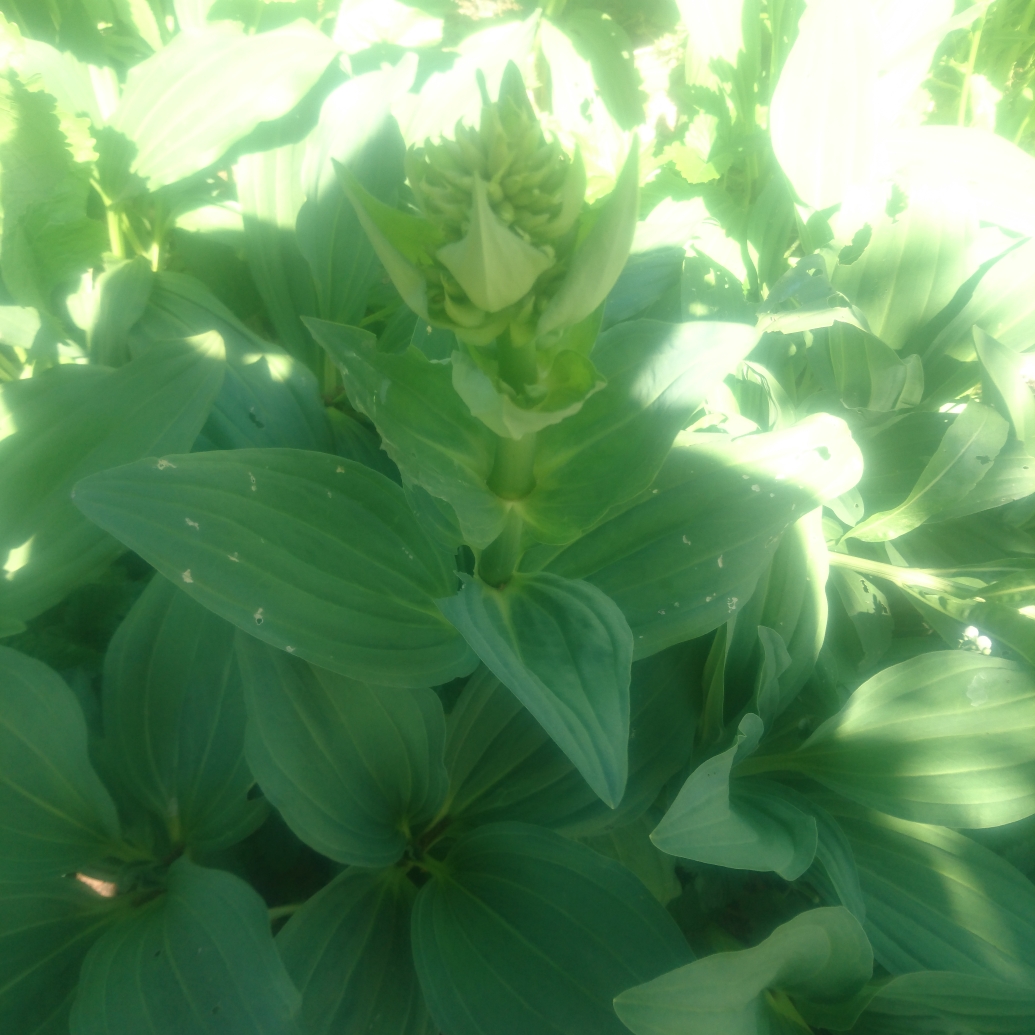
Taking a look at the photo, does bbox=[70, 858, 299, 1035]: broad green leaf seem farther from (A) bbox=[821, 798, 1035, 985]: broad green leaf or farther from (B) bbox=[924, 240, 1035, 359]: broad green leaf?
(B) bbox=[924, 240, 1035, 359]: broad green leaf

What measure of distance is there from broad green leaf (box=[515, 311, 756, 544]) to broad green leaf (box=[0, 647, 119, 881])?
0.67m

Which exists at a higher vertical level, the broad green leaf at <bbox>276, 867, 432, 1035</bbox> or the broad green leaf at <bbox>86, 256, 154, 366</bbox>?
the broad green leaf at <bbox>86, 256, 154, 366</bbox>

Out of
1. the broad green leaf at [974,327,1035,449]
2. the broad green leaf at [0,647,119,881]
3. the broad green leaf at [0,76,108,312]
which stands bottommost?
the broad green leaf at [0,647,119,881]

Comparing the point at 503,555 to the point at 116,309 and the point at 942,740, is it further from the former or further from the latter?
the point at 116,309

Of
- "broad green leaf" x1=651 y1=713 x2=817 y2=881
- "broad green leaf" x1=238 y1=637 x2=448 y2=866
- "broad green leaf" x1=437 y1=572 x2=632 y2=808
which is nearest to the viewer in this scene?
"broad green leaf" x1=437 y1=572 x2=632 y2=808

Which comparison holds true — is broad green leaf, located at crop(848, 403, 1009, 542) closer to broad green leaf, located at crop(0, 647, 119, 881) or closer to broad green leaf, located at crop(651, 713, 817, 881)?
broad green leaf, located at crop(651, 713, 817, 881)

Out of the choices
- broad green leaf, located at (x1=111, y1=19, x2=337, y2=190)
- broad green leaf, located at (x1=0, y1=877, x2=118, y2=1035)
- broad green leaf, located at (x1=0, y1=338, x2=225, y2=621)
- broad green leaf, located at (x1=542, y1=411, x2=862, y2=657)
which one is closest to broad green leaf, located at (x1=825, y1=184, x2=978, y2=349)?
broad green leaf, located at (x1=542, y1=411, x2=862, y2=657)

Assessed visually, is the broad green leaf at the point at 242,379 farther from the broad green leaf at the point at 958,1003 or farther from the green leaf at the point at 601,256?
the broad green leaf at the point at 958,1003

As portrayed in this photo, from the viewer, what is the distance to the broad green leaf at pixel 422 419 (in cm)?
73

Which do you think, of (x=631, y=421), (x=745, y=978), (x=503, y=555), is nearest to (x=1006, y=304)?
(x=631, y=421)

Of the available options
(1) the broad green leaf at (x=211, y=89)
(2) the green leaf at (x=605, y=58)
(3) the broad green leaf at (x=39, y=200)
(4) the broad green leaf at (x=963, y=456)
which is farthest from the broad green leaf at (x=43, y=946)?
(2) the green leaf at (x=605, y=58)

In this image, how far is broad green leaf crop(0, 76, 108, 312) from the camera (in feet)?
3.58

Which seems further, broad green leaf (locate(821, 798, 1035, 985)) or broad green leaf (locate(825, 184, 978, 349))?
broad green leaf (locate(825, 184, 978, 349))

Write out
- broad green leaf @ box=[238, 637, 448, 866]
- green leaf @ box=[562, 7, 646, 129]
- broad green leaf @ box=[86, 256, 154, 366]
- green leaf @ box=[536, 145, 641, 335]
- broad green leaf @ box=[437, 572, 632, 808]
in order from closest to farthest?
green leaf @ box=[536, 145, 641, 335] < broad green leaf @ box=[437, 572, 632, 808] < broad green leaf @ box=[238, 637, 448, 866] < broad green leaf @ box=[86, 256, 154, 366] < green leaf @ box=[562, 7, 646, 129]
